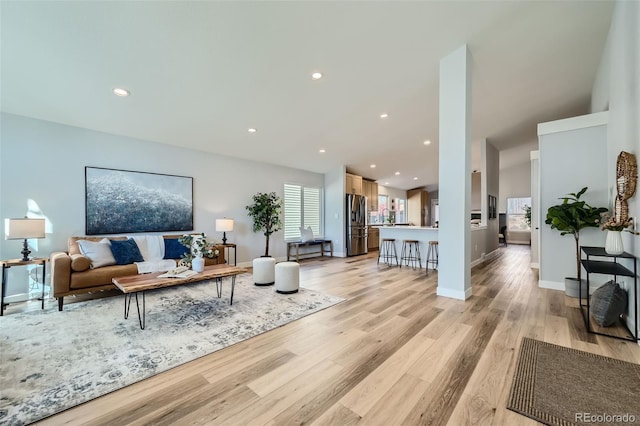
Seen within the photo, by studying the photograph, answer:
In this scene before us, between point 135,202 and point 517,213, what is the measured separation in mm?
13628

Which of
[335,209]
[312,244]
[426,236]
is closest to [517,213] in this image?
[426,236]

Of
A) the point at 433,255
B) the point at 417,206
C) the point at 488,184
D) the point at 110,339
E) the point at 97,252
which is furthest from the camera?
the point at 417,206

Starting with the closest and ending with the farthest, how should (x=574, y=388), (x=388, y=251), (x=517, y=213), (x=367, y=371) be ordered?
(x=574, y=388) < (x=367, y=371) < (x=388, y=251) < (x=517, y=213)

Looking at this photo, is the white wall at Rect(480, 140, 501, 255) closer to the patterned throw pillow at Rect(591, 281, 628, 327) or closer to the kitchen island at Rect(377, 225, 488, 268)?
the kitchen island at Rect(377, 225, 488, 268)

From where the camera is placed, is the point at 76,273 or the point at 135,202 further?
the point at 135,202

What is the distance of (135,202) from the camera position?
15.6ft

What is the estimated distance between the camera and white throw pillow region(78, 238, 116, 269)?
380 centimetres

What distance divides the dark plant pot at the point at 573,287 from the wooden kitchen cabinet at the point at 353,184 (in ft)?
17.1

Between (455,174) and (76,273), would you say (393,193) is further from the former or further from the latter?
(76,273)

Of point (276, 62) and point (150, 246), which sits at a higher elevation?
point (276, 62)

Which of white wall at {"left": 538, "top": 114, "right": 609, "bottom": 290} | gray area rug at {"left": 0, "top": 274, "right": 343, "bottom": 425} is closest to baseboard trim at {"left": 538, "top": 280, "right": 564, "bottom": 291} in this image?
white wall at {"left": 538, "top": 114, "right": 609, "bottom": 290}

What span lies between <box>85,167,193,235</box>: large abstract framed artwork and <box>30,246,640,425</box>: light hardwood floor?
12.0 ft

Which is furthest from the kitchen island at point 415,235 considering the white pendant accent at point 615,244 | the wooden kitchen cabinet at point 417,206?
the wooden kitchen cabinet at point 417,206

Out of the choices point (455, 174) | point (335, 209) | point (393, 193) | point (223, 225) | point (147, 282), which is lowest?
point (147, 282)
